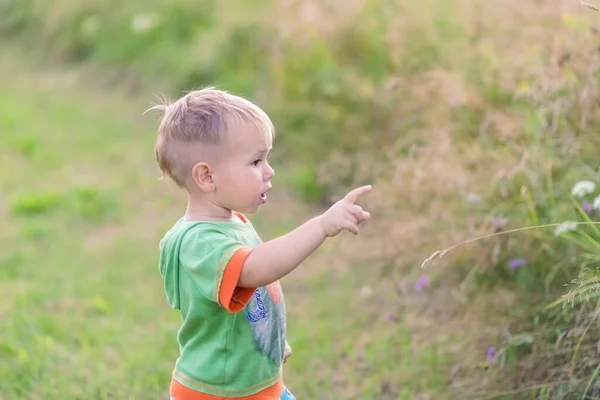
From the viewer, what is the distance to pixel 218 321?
2643 mm

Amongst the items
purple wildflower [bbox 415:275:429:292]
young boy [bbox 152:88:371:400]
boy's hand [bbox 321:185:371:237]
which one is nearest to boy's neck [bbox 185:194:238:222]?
young boy [bbox 152:88:371:400]

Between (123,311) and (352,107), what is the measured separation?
2.28m

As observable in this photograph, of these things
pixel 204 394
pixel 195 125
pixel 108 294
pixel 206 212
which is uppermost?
pixel 195 125

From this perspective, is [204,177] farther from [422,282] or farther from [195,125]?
[422,282]

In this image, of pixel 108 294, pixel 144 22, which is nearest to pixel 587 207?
pixel 108 294

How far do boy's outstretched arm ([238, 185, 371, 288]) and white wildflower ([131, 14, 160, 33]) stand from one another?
7192 mm

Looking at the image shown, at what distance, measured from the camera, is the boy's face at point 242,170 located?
2.56 metres

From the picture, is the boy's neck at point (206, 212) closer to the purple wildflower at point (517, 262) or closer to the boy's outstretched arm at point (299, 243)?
the boy's outstretched arm at point (299, 243)

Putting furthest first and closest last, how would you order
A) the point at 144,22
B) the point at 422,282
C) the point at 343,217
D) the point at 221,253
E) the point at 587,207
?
the point at 144,22
the point at 422,282
the point at 587,207
the point at 221,253
the point at 343,217

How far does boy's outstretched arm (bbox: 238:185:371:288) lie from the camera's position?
2.37 meters

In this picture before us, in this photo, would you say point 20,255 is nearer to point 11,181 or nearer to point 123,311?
point 123,311

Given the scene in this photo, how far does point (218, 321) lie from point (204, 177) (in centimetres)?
41

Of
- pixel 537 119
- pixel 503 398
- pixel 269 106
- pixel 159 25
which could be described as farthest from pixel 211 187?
pixel 159 25

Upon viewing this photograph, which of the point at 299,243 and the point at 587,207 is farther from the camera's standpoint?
the point at 587,207
